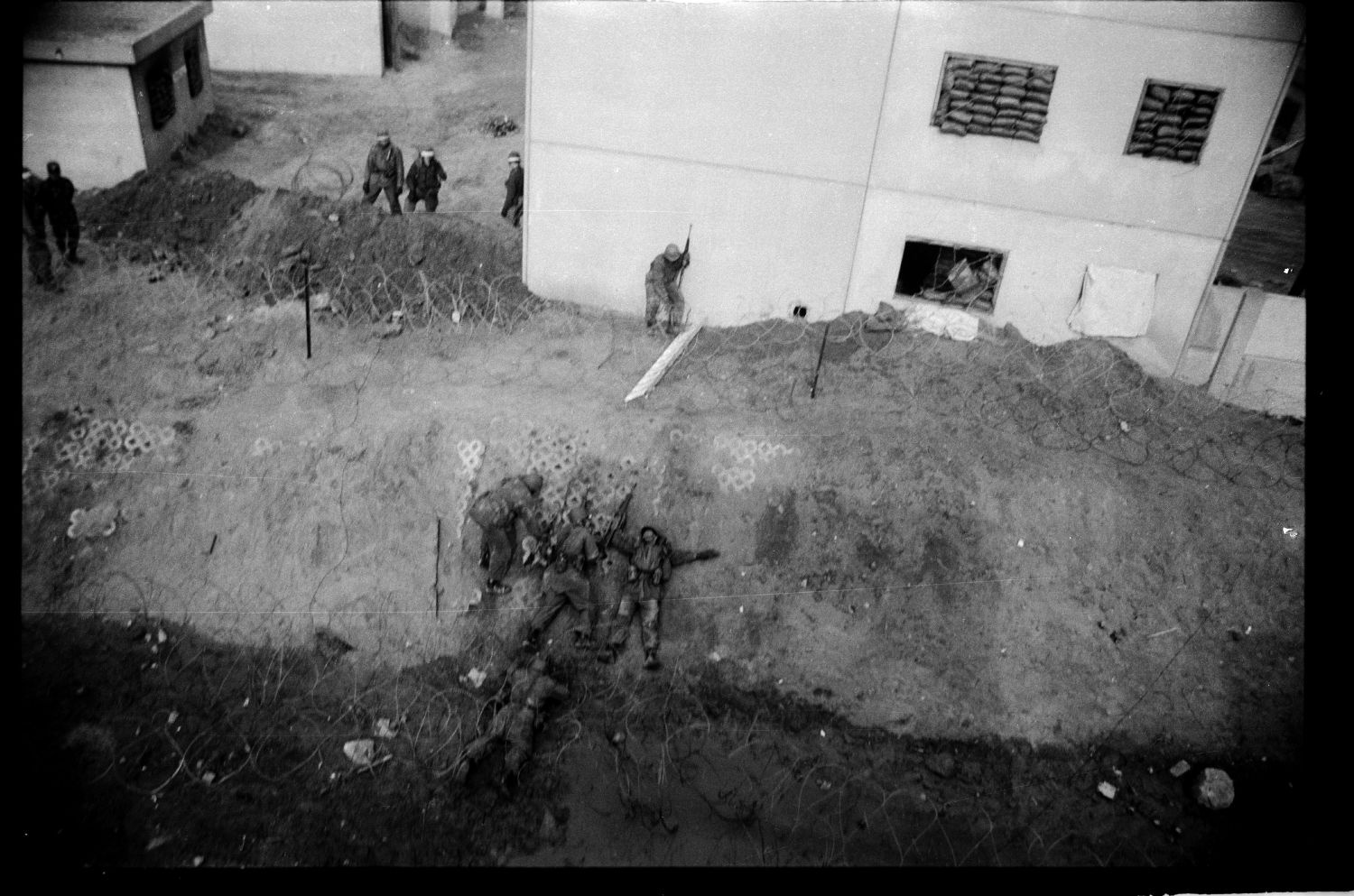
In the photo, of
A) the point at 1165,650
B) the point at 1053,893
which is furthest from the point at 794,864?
the point at 1165,650

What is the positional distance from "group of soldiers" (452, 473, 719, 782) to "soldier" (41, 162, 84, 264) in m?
5.57

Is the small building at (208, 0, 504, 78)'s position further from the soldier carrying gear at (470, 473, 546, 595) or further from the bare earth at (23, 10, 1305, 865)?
the soldier carrying gear at (470, 473, 546, 595)

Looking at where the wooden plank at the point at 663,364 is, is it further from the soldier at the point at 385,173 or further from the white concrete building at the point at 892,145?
the soldier at the point at 385,173

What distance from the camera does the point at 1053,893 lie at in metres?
6.64

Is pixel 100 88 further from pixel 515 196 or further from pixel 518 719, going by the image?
pixel 518 719

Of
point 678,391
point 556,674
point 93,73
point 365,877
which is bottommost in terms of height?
point 365,877

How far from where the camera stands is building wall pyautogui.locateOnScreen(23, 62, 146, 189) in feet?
32.9

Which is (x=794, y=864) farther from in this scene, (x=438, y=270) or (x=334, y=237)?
(x=334, y=237)

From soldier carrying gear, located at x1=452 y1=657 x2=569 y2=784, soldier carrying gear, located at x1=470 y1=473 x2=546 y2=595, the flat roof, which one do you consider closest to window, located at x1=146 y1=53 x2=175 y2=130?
the flat roof

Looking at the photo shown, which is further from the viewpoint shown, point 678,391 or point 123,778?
point 678,391

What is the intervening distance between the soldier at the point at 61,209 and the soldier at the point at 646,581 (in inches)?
270

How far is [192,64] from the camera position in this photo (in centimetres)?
1295

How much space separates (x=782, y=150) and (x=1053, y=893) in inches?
297

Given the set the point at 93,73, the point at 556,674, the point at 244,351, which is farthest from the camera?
the point at 93,73
